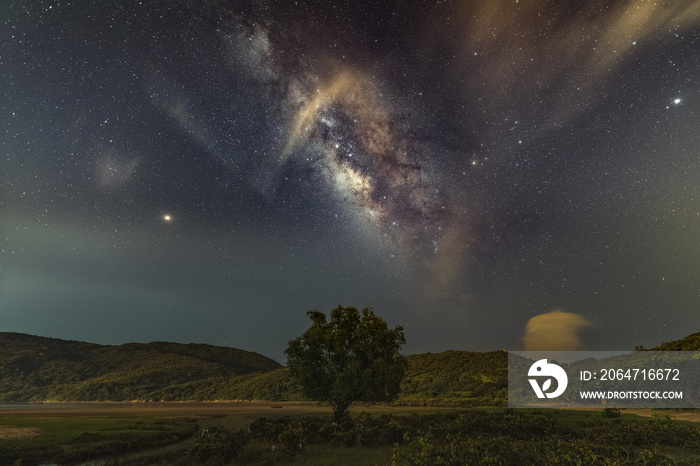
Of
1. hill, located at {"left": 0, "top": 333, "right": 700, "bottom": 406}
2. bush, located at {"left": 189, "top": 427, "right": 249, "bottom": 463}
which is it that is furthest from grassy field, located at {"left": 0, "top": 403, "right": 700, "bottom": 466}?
hill, located at {"left": 0, "top": 333, "right": 700, "bottom": 406}

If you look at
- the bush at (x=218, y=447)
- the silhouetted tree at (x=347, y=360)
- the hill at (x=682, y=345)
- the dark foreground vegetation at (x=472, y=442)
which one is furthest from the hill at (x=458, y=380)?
the bush at (x=218, y=447)

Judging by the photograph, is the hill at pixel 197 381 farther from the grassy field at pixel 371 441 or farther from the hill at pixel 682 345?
the grassy field at pixel 371 441

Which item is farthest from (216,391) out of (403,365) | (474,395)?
(403,365)

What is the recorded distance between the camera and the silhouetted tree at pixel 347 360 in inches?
1421

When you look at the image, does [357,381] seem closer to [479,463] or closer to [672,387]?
[479,463]

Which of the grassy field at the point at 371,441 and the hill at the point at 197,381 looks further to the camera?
the hill at the point at 197,381

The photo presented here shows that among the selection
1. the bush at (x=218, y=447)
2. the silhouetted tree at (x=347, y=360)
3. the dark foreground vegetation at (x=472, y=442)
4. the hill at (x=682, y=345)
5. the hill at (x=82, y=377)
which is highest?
the hill at (x=682, y=345)

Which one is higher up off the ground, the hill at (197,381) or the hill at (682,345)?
the hill at (682,345)

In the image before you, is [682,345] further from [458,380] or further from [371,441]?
[371,441]

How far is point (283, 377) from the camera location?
147125 millimetres

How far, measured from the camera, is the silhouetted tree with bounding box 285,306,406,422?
3609 centimetres

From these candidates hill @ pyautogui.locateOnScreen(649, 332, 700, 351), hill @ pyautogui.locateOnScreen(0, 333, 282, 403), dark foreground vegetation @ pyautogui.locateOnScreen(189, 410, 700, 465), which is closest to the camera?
dark foreground vegetation @ pyautogui.locateOnScreen(189, 410, 700, 465)

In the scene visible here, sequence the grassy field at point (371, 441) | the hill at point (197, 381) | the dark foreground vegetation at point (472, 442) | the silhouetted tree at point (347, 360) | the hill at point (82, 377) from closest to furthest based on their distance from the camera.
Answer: the dark foreground vegetation at point (472, 442), the grassy field at point (371, 441), the silhouetted tree at point (347, 360), the hill at point (197, 381), the hill at point (82, 377)

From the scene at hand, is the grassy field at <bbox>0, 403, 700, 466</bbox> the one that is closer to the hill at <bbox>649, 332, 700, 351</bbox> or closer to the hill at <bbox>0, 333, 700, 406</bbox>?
the hill at <bbox>649, 332, 700, 351</bbox>
